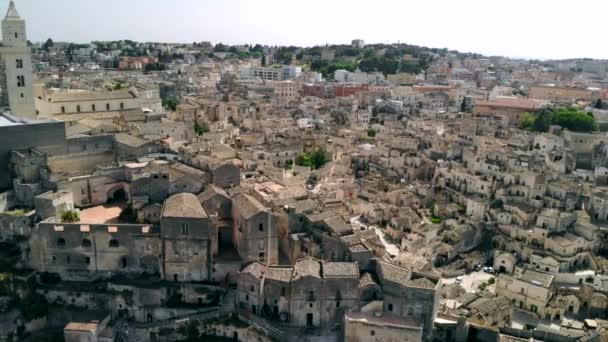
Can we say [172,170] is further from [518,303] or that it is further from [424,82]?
[424,82]

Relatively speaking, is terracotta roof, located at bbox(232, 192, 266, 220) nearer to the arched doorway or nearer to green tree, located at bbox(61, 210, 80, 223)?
the arched doorway

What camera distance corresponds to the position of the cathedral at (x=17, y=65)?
35.2 m

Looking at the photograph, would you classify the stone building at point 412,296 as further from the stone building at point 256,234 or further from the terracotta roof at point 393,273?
the stone building at point 256,234

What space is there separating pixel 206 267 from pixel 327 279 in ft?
20.6

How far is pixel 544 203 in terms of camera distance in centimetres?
3747

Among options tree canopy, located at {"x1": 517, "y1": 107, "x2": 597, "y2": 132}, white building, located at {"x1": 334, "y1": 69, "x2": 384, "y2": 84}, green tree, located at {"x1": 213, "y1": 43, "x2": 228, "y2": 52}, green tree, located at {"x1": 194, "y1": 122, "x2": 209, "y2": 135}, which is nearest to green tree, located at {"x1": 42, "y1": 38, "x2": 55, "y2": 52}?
green tree, located at {"x1": 213, "y1": 43, "x2": 228, "y2": 52}

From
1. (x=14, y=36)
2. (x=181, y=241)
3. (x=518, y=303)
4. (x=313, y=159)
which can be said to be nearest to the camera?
(x=181, y=241)

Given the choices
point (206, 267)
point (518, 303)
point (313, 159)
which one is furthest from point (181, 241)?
point (313, 159)

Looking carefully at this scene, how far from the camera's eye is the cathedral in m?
35.2

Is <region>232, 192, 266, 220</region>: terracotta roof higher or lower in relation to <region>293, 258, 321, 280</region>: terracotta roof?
higher

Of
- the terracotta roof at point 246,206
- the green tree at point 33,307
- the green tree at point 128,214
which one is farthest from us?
the green tree at point 128,214

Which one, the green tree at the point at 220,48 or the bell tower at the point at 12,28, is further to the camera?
the green tree at the point at 220,48

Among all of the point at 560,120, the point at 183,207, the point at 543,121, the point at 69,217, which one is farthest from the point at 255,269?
the point at 543,121

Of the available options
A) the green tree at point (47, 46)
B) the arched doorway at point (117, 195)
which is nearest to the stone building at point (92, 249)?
the arched doorway at point (117, 195)
